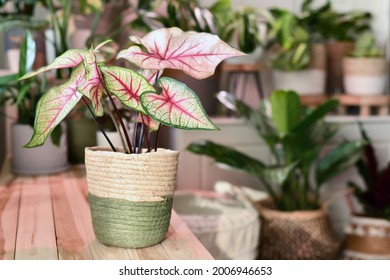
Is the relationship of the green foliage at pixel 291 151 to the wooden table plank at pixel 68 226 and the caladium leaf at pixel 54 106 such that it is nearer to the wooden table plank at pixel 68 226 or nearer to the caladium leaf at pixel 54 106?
the wooden table plank at pixel 68 226

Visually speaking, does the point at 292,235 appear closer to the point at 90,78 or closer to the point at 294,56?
the point at 294,56

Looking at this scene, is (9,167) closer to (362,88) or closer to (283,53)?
(283,53)

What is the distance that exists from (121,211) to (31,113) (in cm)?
82

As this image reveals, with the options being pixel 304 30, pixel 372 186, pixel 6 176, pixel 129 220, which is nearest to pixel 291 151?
pixel 372 186

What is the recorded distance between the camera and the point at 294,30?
2.29 meters

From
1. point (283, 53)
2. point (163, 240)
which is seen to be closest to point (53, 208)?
point (163, 240)

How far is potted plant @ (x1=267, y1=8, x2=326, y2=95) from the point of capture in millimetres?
2264

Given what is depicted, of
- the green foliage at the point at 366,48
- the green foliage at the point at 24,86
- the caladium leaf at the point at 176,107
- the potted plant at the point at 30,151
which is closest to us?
the caladium leaf at the point at 176,107

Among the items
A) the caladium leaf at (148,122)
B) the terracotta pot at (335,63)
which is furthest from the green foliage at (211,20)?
the caladium leaf at (148,122)

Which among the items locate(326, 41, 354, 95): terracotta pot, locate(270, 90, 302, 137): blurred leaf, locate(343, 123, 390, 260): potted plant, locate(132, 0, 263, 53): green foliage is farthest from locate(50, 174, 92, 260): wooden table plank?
locate(326, 41, 354, 95): terracotta pot

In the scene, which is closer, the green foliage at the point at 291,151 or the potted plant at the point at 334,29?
the green foliage at the point at 291,151

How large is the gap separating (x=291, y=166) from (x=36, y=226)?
1.11 meters

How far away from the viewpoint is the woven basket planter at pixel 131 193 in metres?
0.70
